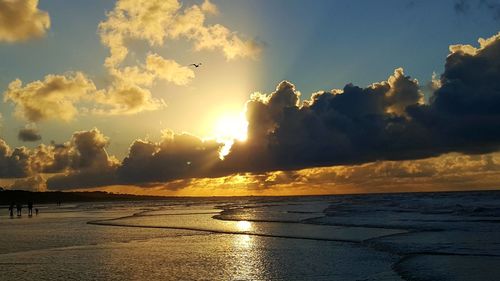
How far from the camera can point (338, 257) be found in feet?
83.1

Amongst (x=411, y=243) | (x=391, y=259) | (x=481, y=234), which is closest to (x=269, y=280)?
(x=391, y=259)

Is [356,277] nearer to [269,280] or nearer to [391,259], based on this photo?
[269,280]

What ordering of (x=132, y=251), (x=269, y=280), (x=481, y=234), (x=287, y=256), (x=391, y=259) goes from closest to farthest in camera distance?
1. (x=269, y=280)
2. (x=391, y=259)
3. (x=287, y=256)
4. (x=132, y=251)
5. (x=481, y=234)

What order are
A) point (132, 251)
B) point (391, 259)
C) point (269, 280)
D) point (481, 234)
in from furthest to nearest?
point (481, 234), point (132, 251), point (391, 259), point (269, 280)

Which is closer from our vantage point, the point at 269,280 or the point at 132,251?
the point at 269,280

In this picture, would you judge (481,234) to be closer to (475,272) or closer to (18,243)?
(475,272)

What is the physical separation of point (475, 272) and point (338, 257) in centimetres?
680

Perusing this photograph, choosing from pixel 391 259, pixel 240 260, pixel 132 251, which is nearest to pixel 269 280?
pixel 240 260

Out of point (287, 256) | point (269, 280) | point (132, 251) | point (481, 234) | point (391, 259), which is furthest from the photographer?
point (481, 234)

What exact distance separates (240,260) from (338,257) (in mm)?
4896

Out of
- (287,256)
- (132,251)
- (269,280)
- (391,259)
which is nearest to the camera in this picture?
(269,280)

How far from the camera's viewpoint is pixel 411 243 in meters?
30.8

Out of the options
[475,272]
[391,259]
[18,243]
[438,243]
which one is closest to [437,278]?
[475,272]

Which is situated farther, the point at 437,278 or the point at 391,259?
the point at 391,259
